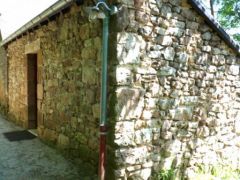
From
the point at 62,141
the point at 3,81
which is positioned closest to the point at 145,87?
the point at 62,141

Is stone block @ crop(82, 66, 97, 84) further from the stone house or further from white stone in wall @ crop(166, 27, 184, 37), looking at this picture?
white stone in wall @ crop(166, 27, 184, 37)

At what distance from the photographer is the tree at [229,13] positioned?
12.7 metres

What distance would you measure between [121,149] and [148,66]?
111 centimetres

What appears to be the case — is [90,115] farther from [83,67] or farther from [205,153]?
[205,153]

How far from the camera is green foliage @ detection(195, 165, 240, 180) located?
14.8 feet

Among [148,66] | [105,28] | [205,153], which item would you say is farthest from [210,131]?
[105,28]

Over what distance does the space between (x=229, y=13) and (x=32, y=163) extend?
11561 millimetres

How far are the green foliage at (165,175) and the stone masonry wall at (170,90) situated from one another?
65mm

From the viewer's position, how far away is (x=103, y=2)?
3.26m

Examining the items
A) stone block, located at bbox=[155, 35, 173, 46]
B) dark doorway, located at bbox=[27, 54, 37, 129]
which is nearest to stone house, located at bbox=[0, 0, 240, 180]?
stone block, located at bbox=[155, 35, 173, 46]

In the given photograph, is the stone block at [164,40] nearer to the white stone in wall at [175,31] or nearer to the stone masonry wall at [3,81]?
the white stone in wall at [175,31]

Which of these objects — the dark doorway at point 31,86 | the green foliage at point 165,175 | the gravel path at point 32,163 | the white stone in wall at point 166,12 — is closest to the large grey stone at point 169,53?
the white stone in wall at point 166,12

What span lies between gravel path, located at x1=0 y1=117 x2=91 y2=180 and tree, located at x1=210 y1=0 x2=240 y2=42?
10.7 m

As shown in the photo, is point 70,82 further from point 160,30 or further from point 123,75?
point 160,30
